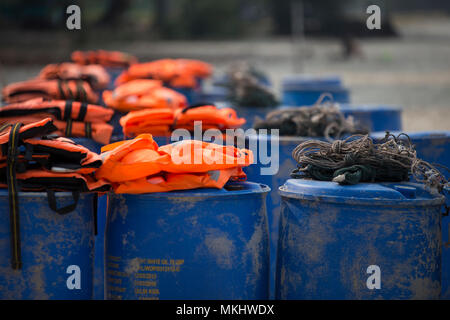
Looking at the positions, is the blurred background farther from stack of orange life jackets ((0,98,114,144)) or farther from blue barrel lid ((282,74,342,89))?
stack of orange life jackets ((0,98,114,144))

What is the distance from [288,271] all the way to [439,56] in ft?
78.1

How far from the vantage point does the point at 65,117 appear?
486cm

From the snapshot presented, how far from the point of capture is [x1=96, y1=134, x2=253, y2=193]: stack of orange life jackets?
3.16 m

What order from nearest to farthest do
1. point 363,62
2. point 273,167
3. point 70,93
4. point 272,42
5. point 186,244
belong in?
point 186,244
point 273,167
point 70,93
point 363,62
point 272,42

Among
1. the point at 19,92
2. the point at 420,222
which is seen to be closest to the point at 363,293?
the point at 420,222

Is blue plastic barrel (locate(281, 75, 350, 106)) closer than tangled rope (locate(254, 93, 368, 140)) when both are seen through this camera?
No

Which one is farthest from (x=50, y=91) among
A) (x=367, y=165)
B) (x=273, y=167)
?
(x=367, y=165)

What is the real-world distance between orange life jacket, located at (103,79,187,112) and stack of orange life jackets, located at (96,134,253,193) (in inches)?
100

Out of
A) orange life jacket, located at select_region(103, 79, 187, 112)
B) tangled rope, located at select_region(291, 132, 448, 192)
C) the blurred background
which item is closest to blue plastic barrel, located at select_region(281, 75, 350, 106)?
the blurred background

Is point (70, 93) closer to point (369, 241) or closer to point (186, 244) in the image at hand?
point (186, 244)

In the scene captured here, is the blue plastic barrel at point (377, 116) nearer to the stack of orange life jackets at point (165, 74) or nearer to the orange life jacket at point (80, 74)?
the orange life jacket at point (80, 74)

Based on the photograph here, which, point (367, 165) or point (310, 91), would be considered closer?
point (367, 165)

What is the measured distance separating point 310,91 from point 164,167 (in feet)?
19.8
